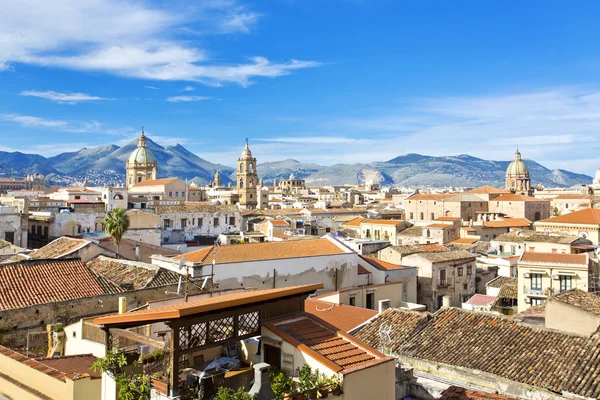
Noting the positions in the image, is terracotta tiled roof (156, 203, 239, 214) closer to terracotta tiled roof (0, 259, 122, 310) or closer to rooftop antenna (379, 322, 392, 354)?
terracotta tiled roof (0, 259, 122, 310)

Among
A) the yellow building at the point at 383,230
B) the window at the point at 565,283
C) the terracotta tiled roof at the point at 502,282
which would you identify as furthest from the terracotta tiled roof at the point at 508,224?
the window at the point at 565,283

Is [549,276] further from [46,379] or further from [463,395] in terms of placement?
[46,379]

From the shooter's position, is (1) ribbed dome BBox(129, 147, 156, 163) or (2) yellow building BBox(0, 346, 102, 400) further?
(1) ribbed dome BBox(129, 147, 156, 163)

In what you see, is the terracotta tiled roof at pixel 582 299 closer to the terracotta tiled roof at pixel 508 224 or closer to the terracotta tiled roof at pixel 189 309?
the terracotta tiled roof at pixel 189 309

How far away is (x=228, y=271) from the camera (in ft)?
80.0

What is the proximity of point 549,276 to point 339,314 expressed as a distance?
16.5 meters

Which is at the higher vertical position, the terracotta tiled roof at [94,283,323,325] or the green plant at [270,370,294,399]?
the terracotta tiled roof at [94,283,323,325]

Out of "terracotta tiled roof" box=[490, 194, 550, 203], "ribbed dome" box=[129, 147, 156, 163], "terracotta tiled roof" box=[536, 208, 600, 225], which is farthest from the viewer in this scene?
"ribbed dome" box=[129, 147, 156, 163]

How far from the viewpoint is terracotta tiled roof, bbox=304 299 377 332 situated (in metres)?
17.1

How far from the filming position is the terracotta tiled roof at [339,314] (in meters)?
17.1

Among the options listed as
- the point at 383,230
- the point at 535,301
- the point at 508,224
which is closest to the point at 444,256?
the point at 535,301

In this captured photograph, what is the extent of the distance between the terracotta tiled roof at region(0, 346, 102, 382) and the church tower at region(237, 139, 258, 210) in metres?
97.1

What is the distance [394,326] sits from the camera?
17.6 m

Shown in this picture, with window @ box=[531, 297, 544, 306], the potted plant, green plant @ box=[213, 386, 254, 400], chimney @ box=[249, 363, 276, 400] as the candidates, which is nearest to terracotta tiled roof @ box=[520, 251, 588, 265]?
window @ box=[531, 297, 544, 306]
